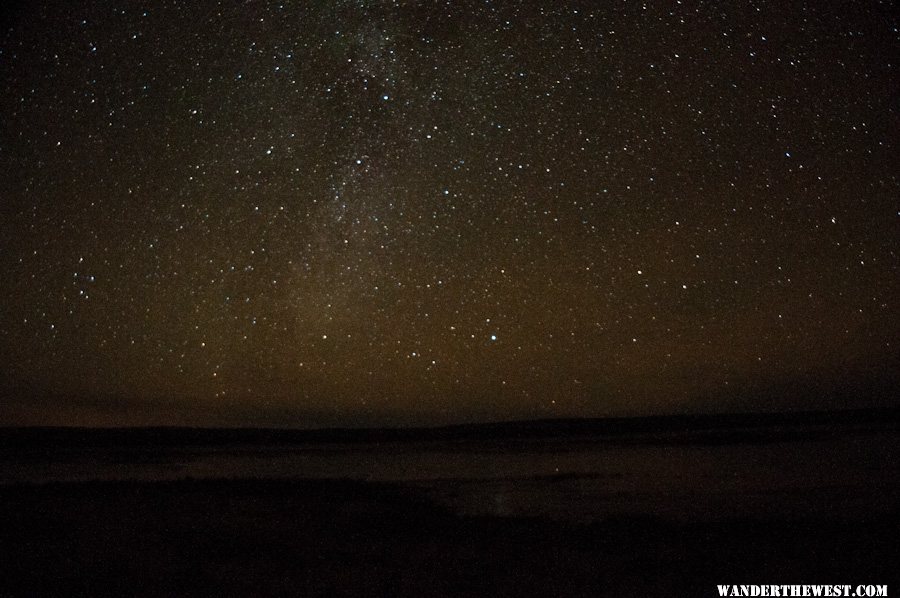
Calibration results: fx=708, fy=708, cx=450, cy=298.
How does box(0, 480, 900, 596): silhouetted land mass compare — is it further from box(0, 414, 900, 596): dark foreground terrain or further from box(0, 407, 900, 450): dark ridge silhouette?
box(0, 407, 900, 450): dark ridge silhouette

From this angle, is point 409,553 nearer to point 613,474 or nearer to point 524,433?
point 613,474

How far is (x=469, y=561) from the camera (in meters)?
5.95

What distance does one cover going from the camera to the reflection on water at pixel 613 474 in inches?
367

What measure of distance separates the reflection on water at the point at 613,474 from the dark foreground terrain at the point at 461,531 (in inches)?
3.2

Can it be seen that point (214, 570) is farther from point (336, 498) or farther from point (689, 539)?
point (336, 498)

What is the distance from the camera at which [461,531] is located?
25.1ft

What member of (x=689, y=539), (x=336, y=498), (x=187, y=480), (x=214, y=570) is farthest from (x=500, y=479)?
(x=214, y=570)

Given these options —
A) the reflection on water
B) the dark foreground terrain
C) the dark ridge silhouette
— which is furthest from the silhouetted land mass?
the dark ridge silhouette

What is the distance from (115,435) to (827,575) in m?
44.0

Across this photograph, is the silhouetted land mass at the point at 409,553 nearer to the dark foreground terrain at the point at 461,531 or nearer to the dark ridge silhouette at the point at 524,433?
the dark foreground terrain at the point at 461,531

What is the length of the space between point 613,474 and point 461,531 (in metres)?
7.75

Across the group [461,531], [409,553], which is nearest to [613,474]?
[461,531]

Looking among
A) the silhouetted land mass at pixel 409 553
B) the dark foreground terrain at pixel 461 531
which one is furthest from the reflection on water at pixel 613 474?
the silhouetted land mass at pixel 409 553

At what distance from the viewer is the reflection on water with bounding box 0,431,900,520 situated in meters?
9.33
